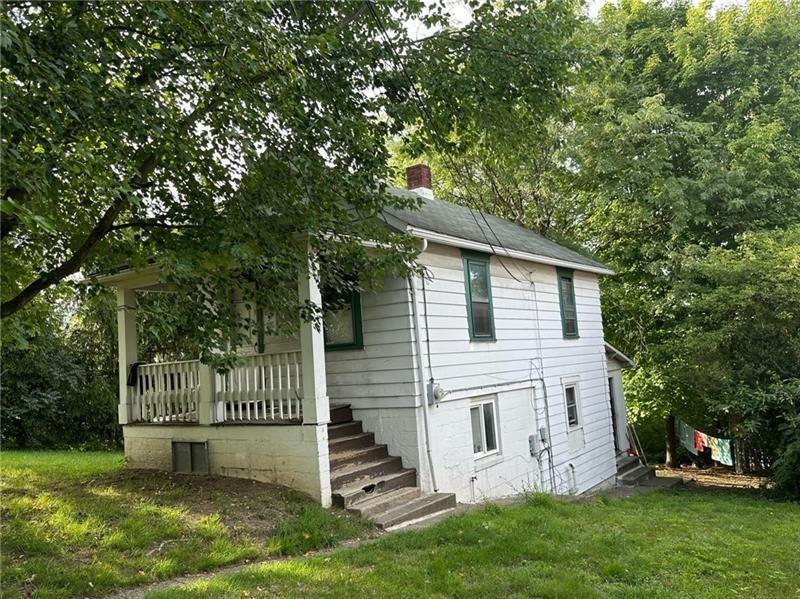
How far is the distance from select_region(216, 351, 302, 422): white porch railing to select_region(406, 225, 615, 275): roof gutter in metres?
2.61

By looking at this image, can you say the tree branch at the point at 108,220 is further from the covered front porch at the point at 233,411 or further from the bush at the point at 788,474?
the bush at the point at 788,474

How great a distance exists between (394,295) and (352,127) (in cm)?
333

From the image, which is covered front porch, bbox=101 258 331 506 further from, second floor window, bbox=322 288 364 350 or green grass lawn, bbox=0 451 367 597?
second floor window, bbox=322 288 364 350

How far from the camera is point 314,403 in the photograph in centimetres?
732

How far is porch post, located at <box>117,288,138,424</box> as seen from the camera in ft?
31.4

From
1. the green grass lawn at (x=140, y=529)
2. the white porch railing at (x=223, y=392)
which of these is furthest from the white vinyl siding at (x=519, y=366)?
the green grass lawn at (x=140, y=529)

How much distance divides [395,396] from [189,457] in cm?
318

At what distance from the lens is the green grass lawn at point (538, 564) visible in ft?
15.4

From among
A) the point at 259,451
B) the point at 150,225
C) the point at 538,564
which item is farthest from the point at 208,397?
the point at 538,564

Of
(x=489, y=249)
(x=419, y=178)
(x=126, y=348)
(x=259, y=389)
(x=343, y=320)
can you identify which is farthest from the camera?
(x=419, y=178)

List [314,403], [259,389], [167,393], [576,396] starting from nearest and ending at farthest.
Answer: [314,403] → [259,389] → [167,393] → [576,396]

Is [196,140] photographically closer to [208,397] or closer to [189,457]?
[208,397]

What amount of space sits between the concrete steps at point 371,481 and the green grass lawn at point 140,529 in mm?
458

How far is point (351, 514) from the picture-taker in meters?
7.00
